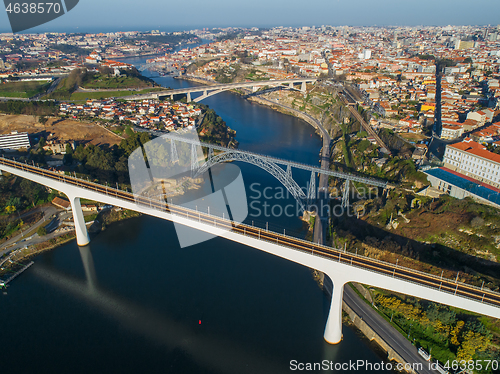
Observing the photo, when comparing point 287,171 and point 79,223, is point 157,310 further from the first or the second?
point 287,171

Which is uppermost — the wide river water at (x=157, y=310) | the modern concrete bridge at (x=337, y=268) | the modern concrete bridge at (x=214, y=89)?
the modern concrete bridge at (x=214, y=89)

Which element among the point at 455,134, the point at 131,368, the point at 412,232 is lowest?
the point at 131,368

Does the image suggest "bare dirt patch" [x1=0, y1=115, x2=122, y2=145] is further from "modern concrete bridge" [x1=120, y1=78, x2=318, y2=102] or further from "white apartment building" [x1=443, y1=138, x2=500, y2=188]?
"white apartment building" [x1=443, y1=138, x2=500, y2=188]

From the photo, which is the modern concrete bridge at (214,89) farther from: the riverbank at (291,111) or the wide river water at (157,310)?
the wide river water at (157,310)

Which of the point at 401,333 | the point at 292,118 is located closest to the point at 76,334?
the point at 401,333

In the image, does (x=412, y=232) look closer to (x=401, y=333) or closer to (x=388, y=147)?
(x=401, y=333)

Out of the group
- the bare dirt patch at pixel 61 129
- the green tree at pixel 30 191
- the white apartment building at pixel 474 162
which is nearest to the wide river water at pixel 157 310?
the green tree at pixel 30 191

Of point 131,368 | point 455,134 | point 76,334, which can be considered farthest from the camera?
point 455,134

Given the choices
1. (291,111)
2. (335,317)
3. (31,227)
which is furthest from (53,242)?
(291,111)
